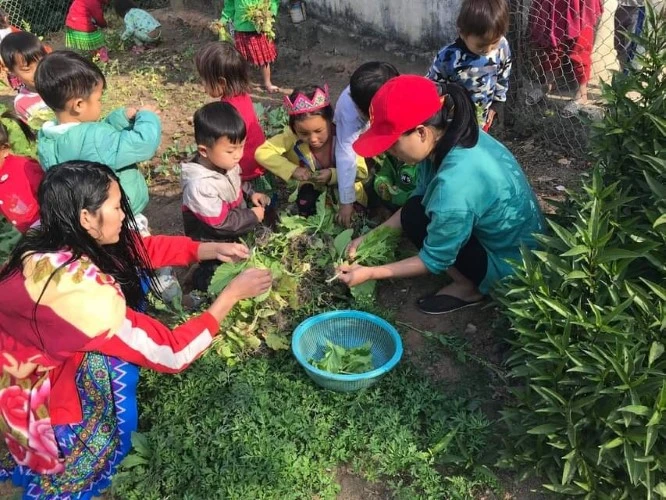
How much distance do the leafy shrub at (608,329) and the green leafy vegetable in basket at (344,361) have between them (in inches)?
32.0

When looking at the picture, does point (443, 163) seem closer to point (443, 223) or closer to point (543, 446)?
point (443, 223)

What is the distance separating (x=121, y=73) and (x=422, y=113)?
648 centimetres

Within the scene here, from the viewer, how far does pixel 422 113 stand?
99.8 inches

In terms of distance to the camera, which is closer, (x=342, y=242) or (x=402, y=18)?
(x=342, y=242)

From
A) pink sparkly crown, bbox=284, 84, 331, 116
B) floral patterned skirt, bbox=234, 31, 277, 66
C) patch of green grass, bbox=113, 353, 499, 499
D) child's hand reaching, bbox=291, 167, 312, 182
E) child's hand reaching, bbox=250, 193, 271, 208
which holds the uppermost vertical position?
pink sparkly crown, bbox=284, 84, 331, 116

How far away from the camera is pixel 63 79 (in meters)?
3.18

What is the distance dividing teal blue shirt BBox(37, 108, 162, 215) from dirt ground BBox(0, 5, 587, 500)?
1052 millimetres

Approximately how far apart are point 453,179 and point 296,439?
1410 mm

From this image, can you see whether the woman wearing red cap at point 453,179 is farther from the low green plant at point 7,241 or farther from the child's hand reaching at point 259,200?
the low green plant at point 7,241

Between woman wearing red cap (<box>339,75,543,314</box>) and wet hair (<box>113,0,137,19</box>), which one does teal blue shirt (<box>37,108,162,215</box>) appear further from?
wet hair (<box>113,0,137,19</box>)

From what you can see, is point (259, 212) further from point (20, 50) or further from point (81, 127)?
point (20, 50)

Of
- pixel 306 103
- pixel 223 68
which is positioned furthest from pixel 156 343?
pixel 223 68

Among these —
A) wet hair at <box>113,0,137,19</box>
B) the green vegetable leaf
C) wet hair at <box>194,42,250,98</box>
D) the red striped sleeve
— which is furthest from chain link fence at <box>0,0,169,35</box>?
the red striped sleeve

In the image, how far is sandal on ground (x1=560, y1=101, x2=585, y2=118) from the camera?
4.49 m
